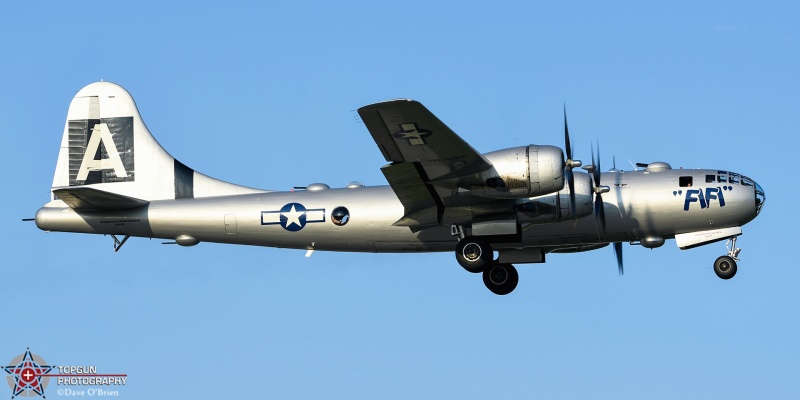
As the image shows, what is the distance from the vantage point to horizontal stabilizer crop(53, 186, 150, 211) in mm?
31750

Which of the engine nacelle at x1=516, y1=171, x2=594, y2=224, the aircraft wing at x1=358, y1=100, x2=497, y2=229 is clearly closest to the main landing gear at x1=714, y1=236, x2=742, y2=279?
the engine nacelle at x1=516, y1=171, x2=594, y2=224

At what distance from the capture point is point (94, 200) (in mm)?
32625

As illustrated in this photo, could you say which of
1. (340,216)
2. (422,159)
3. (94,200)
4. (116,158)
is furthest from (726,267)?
(116,158)

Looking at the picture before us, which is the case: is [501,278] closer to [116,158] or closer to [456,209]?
[456,209]

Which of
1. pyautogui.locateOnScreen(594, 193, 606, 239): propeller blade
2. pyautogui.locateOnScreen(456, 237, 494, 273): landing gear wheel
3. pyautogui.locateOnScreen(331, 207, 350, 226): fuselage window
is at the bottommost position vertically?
pyautogui.locateOnScreen(456, 237, 494, 273): landing gear wheel

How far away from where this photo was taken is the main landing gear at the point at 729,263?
106 feet

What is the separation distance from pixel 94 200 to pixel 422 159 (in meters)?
9.26

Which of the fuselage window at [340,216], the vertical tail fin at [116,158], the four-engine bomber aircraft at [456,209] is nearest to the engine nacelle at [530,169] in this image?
the four-engine bomber aircraft at [456,209]

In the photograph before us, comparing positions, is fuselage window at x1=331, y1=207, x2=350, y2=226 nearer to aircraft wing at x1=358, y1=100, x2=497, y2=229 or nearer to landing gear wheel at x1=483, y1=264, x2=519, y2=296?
aircraft wing at x1=358, y1=100, x2=497, y2=229

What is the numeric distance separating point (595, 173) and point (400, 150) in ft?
18.6

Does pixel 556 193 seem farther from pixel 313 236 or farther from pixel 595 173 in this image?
pixel 313 236

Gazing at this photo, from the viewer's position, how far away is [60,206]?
33688mm

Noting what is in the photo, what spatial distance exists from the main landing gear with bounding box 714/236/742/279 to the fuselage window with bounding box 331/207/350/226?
32.7 feet

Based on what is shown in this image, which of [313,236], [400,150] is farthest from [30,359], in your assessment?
[400,150]
